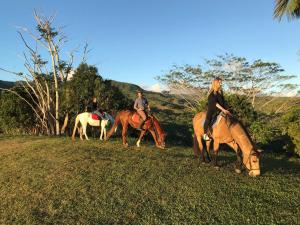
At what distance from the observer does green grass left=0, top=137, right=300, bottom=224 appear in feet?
24.0

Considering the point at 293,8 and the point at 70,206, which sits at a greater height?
the point at 293,8

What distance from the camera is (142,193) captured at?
8.51m

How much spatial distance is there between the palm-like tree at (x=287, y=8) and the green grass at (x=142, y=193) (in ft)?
32.4

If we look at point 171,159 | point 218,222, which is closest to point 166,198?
point 218,222

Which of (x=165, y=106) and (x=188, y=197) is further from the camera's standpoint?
(x=165, y=106)

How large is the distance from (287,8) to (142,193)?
44.6 ft

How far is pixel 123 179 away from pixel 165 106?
5610 centimetres

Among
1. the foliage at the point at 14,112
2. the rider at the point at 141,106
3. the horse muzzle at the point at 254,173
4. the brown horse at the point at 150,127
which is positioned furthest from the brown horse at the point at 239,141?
the foliage at the point at 14,112

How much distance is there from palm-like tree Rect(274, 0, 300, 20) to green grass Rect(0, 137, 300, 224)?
9.86 metres

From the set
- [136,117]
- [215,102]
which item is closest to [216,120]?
[215,102]

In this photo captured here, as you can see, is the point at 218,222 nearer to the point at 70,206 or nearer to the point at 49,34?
the point at 70,206

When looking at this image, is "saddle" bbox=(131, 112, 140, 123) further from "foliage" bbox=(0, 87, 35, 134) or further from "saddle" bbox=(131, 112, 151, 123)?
"foliage" bbox=(0, 87, 35, 134)

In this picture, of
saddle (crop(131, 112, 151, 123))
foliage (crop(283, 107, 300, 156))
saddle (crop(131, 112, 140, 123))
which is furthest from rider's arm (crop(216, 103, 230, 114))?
foliage (crop(283, 107, 300, 156))

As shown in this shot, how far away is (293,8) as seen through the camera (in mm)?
17219
